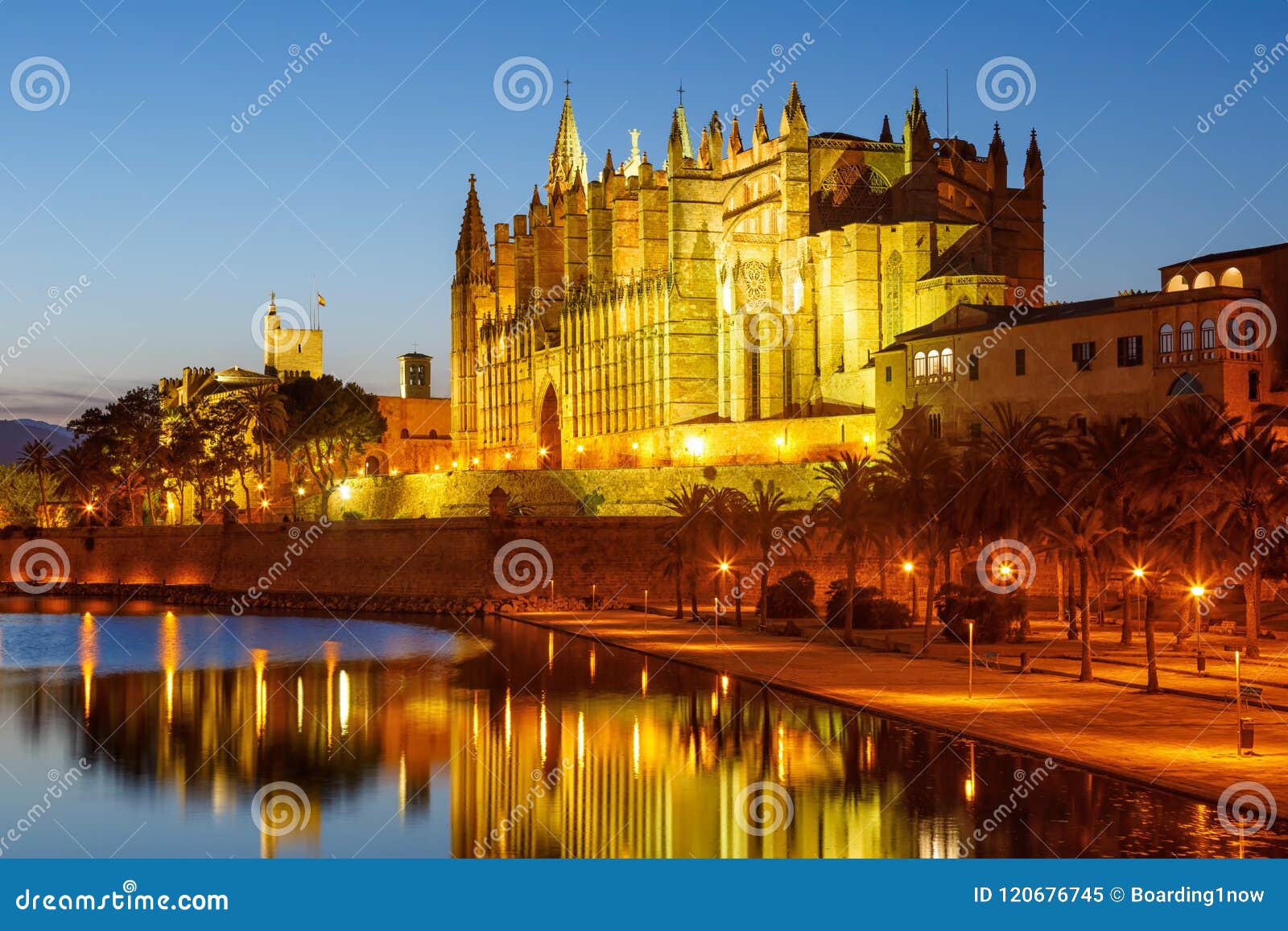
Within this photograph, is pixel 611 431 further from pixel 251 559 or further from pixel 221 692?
pixel 221 692

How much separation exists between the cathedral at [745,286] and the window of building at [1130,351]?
10451mm

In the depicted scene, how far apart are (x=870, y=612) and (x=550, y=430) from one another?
47.1 meters

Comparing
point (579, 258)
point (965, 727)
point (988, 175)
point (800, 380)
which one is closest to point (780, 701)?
point (965, 727)

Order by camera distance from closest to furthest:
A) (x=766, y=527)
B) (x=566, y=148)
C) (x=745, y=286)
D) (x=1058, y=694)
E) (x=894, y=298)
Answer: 1. (x=1058, y=694)
2. (x=766, y=527)
3. (x=894, y=298)
4. (x=745, y=286)
5. (x=566, y=148)

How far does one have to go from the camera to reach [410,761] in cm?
2761

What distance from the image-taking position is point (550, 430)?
311ft

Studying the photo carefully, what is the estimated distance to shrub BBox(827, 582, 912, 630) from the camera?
50.1 metres

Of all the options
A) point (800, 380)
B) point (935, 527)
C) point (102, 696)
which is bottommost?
point (102, 696)

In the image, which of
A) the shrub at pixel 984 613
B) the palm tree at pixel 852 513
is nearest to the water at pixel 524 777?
the palm tree at pixel 852 513

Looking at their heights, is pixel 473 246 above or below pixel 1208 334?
above

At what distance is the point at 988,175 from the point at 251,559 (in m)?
39.0

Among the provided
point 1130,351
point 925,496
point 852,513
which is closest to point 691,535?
point 852,513

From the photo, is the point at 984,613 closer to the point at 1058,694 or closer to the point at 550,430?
the point at 1058,694

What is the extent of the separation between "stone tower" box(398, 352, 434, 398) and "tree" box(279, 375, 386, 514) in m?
27.6
